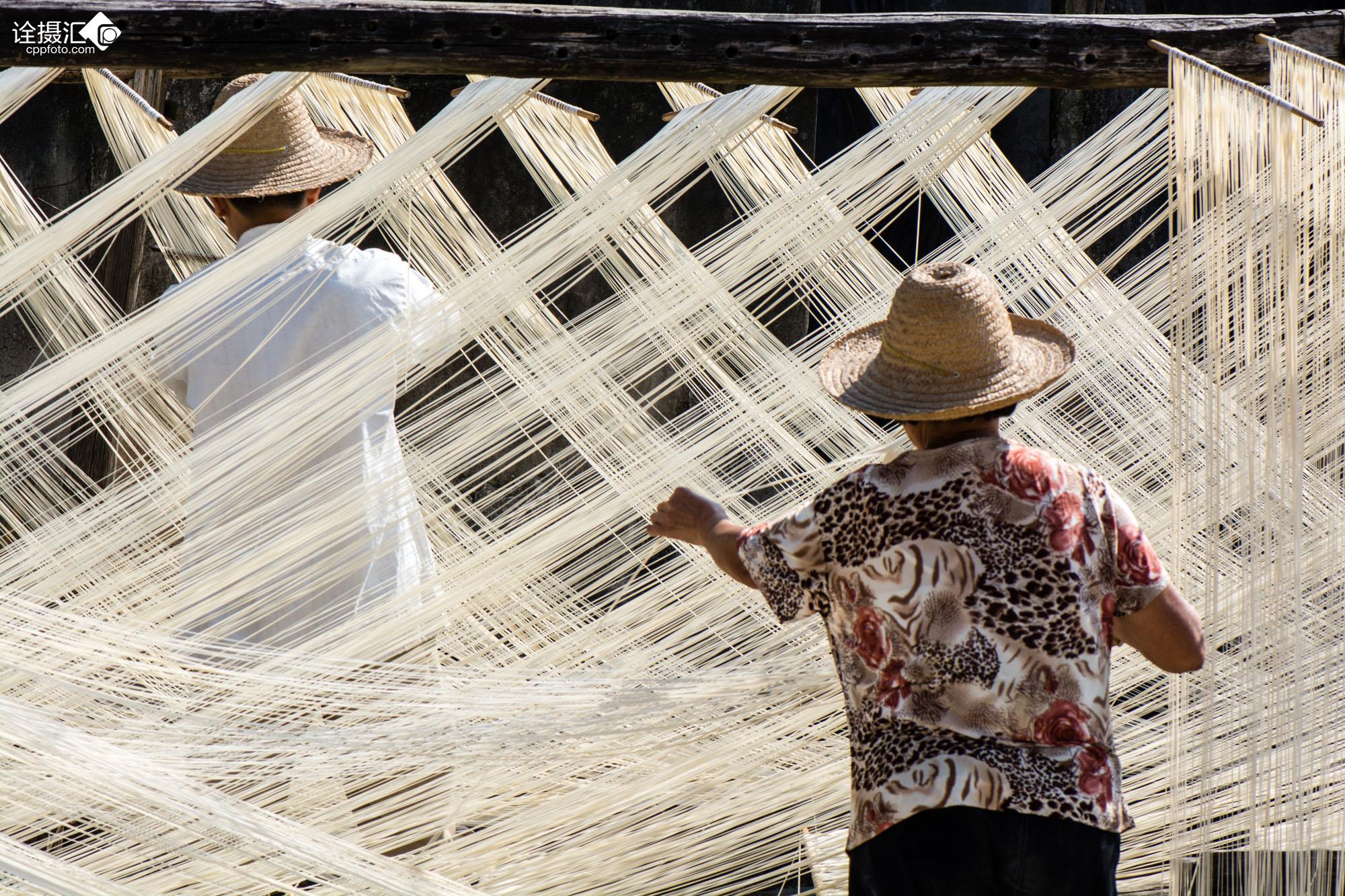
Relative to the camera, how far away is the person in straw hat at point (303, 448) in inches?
91.4

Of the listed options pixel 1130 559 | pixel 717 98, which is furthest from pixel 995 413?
pixel 717 98

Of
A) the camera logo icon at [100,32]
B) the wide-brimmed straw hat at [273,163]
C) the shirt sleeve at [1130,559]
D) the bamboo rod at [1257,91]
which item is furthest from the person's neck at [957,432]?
the camera logo icon at [100,32]

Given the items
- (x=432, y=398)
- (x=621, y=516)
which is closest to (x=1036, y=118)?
(x=432, y=398)

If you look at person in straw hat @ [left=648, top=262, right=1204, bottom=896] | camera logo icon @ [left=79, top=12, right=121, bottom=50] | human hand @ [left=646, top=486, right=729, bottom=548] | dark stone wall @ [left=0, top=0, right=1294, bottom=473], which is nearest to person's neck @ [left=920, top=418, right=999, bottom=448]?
person in straw hat @ [left=648, top=262, right=1204, bottom=896]

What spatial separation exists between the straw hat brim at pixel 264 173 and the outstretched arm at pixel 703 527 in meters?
1.20

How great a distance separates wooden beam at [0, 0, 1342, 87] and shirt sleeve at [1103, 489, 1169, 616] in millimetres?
1130

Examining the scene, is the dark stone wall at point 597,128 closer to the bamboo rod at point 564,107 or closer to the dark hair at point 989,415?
the bamboo rod at point 564,107

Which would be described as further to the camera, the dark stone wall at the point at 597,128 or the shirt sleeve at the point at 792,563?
the dark stone wall at the point at 597,128

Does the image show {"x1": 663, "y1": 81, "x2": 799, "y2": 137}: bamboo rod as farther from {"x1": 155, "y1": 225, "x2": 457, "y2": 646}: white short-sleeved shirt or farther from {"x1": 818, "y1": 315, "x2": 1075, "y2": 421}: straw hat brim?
{"x1": 818, "y1": 315, "x2": 1075, "y2": 421}: straw hat brim

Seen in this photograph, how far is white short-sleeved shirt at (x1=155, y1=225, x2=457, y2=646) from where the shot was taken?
232 centimetres

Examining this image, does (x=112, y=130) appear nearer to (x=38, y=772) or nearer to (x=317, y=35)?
(x=317, y=35)

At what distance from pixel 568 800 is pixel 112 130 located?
1758 millimetres

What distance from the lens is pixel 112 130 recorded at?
300 cm

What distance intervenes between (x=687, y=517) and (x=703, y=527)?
0.03 metres
